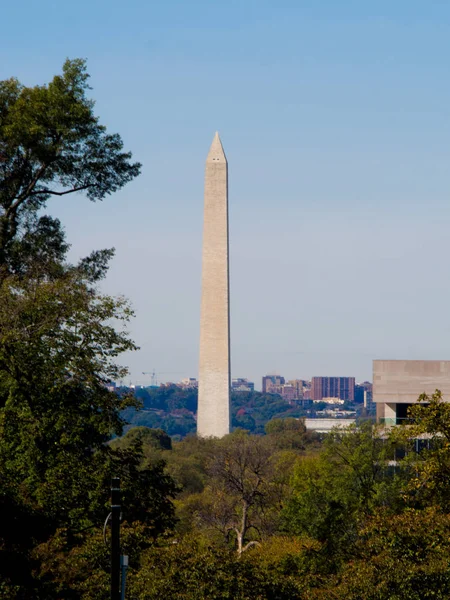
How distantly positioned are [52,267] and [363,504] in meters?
15.5

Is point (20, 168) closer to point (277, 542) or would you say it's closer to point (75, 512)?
point (75, 512)

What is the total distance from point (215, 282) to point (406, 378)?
28.1 metres

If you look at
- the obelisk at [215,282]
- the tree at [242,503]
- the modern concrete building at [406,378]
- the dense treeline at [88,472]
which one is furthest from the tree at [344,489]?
the obelisk at [215,282]

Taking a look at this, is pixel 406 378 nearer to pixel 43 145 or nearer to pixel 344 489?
pixel 344 489

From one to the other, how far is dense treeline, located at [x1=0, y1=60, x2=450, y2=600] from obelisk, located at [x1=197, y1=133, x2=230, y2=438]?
44471 mm

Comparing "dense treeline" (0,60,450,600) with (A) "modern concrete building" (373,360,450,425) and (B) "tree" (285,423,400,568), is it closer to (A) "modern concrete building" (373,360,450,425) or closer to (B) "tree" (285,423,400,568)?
(B) "tree" (285,423,400,568)

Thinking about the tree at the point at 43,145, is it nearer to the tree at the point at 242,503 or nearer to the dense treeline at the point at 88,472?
the dense treeline at the point at 88,472

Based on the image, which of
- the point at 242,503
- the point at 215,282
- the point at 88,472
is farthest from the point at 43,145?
the point at 215,282

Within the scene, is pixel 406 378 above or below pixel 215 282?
below

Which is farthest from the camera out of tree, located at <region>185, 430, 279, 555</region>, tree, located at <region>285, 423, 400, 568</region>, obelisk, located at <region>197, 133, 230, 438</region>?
obelisk, located at <region>197, 133, 230, 438</region>

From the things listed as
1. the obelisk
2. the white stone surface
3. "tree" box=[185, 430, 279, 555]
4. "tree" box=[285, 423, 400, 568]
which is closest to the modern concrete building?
the white stone surface

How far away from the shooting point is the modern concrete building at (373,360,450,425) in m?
60.0

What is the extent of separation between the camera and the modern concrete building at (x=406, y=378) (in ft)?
197

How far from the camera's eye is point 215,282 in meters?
86.0
